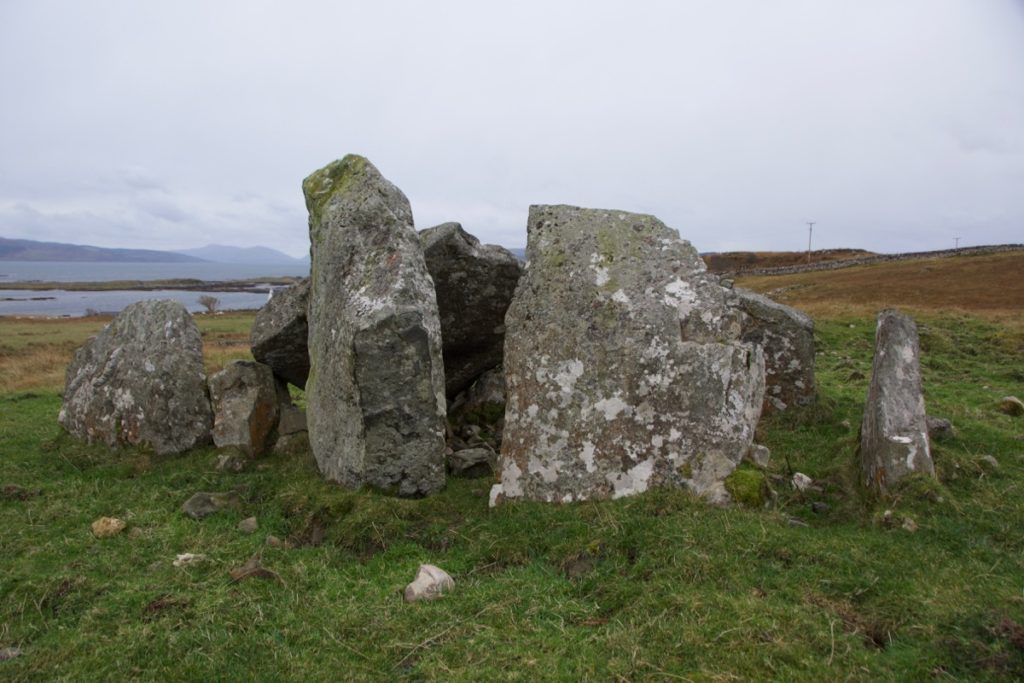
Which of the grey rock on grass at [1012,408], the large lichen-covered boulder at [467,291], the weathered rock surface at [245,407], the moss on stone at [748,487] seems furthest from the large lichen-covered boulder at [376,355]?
the grey rock on grass at [1012,408]

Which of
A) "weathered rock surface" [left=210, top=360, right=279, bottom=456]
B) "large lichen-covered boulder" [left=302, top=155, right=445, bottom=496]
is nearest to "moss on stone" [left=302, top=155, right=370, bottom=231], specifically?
"large lichen-covered boulder" [left=302, top=155, right=445, bottom=496]

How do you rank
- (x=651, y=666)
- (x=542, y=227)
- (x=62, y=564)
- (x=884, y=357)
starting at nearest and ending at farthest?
1. (x=651, y=666)
2. (x=62, y=564)
3. (x=884, y=357)
4. (x=542, y=227)

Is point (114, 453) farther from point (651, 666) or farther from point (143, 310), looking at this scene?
point (651, 666)

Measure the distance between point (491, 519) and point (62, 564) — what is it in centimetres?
392

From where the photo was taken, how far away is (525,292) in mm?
8281

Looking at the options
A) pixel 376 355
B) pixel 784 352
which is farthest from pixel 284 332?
pixel 784 352

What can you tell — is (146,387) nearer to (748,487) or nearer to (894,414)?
(748,487)

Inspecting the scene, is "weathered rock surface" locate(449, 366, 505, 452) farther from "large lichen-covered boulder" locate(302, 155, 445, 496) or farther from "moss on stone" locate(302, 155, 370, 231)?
"moss on stone" locate(302, 155, 370, 231)

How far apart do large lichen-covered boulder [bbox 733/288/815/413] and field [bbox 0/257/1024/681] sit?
1983 millimetres

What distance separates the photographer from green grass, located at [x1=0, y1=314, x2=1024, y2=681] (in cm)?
470

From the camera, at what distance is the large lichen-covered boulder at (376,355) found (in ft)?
25.1

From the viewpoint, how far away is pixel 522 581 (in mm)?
5844

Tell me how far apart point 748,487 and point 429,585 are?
3.22 m

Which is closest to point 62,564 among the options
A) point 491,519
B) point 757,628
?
point 491,519
